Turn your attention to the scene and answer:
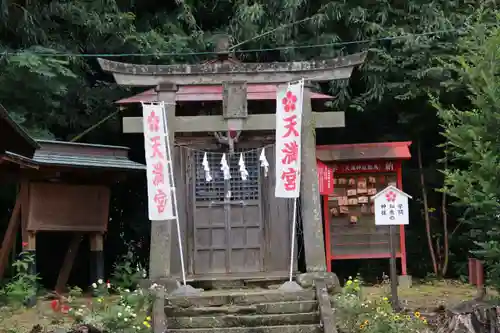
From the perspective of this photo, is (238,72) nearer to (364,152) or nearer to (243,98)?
(243,98)

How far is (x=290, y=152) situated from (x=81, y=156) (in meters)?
4.59

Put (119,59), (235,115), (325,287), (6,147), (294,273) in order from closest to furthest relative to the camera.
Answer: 1. (6,147)
2. (325,287)
3. (235,115)
4. (294,273)
5. (119,59)

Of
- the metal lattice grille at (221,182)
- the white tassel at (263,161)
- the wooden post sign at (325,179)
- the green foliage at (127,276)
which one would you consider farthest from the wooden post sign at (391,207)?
the green foliage at (127,276)

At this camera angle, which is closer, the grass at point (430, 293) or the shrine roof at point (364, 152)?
the grass at point (430, 293)

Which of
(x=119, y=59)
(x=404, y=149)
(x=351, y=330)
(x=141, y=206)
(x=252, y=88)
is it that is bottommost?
(x=351, y=330)

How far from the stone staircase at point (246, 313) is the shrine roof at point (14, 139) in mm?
3230

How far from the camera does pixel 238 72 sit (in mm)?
10844

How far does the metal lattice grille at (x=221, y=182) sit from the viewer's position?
12.4 metres

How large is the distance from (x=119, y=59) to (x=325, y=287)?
7.83m

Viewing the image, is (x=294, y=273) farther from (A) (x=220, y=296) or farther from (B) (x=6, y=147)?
(B) (x=6, y=147)

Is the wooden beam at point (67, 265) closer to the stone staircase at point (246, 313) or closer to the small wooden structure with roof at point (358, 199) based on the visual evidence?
the stone staircase at point (246, 313)

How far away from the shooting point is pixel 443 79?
13305 millimetres

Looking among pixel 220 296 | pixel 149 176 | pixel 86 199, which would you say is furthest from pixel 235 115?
pixel 86 199

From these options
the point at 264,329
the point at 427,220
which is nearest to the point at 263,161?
the point at 264,329
